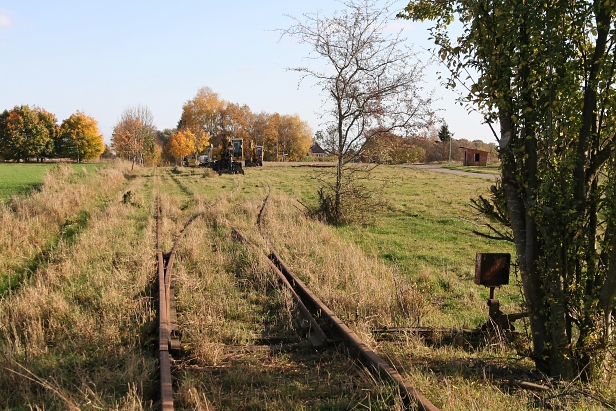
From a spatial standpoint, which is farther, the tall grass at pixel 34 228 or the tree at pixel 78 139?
the tree at pixel 78 139

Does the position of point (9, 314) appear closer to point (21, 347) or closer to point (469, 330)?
point (21, 347)

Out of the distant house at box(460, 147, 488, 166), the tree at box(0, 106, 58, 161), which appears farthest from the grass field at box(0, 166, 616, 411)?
the tree at box(0, 106, 58, 161)

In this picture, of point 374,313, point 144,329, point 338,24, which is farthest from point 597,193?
point 338,24

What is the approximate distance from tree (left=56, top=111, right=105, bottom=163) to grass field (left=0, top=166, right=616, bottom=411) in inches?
3606

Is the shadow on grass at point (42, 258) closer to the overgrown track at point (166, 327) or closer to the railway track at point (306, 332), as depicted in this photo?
the overgrown track at point (166, 327)

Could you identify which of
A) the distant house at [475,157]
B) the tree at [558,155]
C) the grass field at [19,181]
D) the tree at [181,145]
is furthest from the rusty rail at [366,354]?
the tree at [181,145]

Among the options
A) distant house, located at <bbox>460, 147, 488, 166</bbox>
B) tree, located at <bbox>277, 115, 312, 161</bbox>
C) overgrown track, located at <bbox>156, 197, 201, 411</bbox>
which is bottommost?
overgrown track, located at <bbox>156, 197, 201, 411</bbox>

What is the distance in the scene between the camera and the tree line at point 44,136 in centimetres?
9362

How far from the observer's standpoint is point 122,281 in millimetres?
7691

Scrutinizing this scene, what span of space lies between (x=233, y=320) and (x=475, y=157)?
68.0 metres

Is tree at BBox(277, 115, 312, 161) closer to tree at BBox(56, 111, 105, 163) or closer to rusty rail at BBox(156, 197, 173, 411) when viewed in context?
tree at BBox(56, 111, 105, 163)

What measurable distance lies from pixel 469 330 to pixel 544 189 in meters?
Answer: 2.17

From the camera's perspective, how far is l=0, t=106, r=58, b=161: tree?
9331 centimetres

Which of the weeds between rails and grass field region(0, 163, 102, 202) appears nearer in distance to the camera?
the weeds between rails
